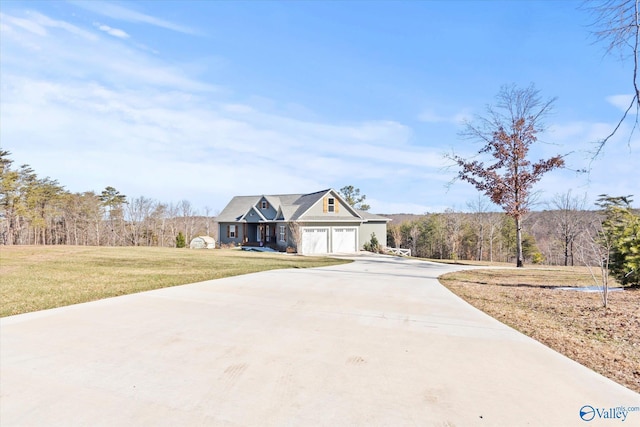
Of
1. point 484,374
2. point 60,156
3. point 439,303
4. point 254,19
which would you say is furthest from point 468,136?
point 60,156

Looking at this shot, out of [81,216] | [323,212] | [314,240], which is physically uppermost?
[81,216]

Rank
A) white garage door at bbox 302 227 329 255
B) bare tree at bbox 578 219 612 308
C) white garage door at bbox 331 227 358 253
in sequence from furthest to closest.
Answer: white garage door at bbox 331 227 358 253 < white garage door at bbox 302 227 329 255 < bare tree at bbox 578 219 612 308

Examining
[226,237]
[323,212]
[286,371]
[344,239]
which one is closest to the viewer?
[286,371]

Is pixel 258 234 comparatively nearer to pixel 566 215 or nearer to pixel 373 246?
pixel 373 246

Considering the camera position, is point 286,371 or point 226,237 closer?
point 286,371

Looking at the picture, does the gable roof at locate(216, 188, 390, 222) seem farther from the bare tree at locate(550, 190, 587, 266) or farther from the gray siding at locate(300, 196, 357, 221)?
the bare tree at locate(550, 190, 587, 266)

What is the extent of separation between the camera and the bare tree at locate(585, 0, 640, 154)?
149 inches

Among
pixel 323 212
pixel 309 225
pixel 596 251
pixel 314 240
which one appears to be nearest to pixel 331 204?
pixel 323 212

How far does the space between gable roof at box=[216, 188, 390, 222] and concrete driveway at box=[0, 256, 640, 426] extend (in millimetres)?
19439

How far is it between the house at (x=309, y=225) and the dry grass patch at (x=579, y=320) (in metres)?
16.4

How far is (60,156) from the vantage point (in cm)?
1981

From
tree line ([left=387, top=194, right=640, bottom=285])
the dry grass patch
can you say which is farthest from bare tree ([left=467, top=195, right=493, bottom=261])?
the dry grass patch

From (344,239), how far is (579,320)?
2067 cm

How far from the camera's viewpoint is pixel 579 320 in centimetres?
548
